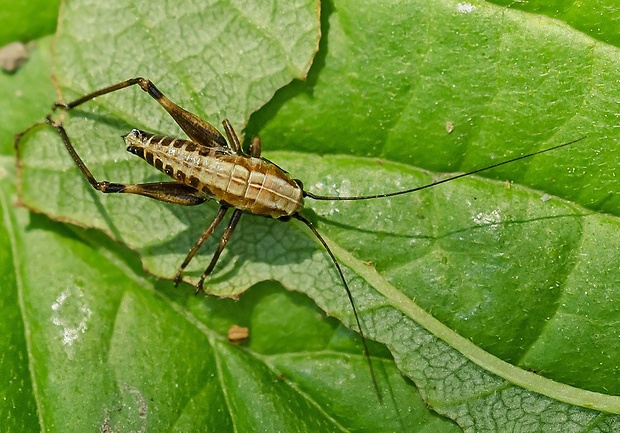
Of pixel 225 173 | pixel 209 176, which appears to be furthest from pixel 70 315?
pixel 225 173

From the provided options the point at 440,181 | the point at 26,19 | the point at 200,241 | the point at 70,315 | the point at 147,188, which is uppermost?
the point at 26,19

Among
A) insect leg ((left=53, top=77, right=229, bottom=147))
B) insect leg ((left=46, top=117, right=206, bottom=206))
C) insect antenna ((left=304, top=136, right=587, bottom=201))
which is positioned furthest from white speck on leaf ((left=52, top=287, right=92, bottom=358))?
insect antenna ((left=304, top=136, right=587, bottom=201))

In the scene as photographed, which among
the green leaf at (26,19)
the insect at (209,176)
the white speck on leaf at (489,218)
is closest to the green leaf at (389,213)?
the white speck on leaf at (489,218)

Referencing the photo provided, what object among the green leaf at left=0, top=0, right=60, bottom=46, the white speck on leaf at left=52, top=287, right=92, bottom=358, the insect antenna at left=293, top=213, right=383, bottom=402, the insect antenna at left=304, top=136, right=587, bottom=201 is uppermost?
the green leaf at left=0, top=0, right=60, bottom=46

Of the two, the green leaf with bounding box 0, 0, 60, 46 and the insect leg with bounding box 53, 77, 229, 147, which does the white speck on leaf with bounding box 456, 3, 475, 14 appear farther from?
the green leaf with bounding box 0, 0, 60, 46

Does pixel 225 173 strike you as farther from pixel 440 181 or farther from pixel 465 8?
pixel 465 8

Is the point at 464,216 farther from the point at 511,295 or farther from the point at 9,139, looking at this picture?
the point at 9,139
